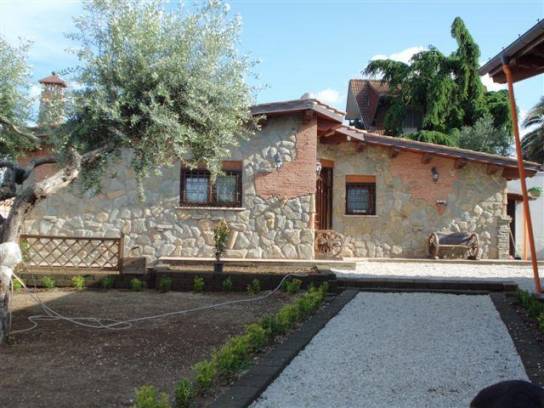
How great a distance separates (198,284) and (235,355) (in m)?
5.54

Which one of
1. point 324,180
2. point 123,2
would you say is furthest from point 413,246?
point 123,2

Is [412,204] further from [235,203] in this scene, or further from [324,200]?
[235,203]

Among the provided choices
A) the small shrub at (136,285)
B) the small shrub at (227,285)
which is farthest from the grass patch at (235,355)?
the small shrub at (136,285)

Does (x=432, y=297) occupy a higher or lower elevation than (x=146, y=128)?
lower

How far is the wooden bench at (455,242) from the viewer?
15.0 m

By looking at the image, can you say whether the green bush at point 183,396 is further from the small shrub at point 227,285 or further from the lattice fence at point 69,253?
the lattice fence at point 69,253

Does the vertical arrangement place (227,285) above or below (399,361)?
above

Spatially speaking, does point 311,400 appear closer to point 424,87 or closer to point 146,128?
point 146,128

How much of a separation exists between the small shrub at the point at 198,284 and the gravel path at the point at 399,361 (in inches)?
121

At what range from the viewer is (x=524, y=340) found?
6312 millimetres

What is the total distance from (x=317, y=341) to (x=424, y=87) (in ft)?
80.2

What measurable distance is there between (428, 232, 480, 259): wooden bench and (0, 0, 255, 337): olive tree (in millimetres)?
9025

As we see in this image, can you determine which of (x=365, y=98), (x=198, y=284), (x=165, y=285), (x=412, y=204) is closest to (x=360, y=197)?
(x=412, y=204)

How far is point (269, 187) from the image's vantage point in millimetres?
13828
